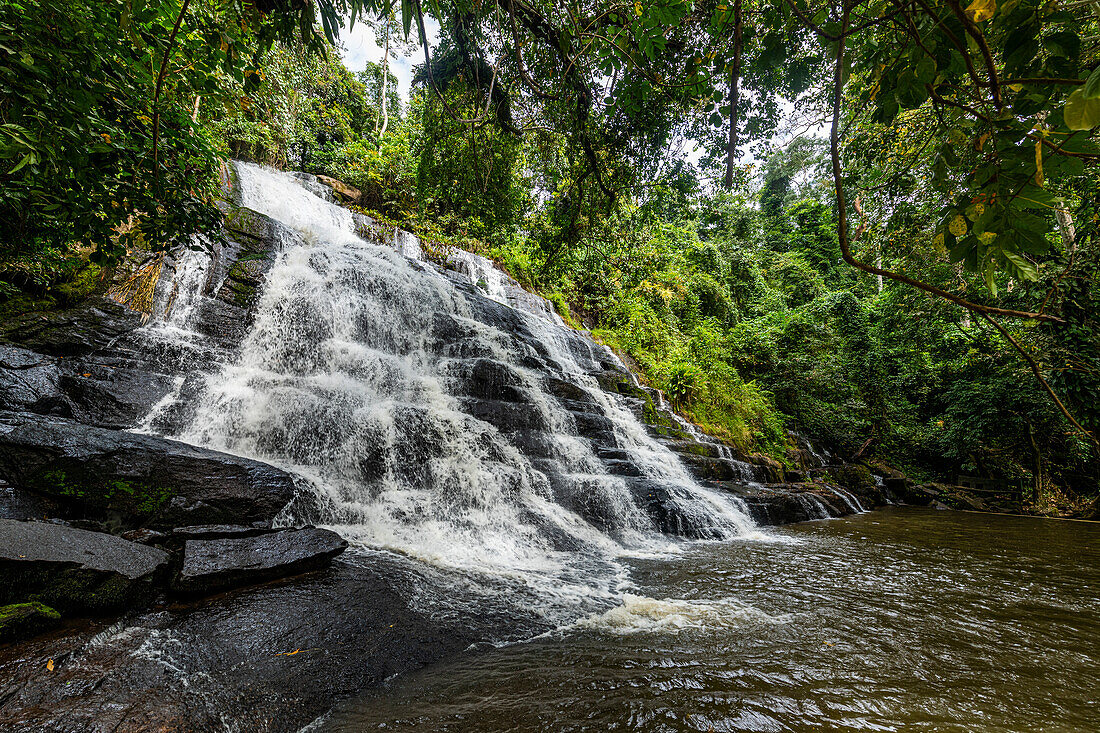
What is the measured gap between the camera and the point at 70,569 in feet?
8.84

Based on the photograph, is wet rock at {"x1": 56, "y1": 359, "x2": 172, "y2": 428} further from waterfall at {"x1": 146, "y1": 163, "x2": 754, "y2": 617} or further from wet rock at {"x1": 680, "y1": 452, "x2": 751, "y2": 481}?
wet rock at {"x1": 680, "y1": 452, "x2": 751, "y2": 481}

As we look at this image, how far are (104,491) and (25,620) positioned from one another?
1.69 m

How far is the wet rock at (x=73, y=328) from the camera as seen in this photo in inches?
217

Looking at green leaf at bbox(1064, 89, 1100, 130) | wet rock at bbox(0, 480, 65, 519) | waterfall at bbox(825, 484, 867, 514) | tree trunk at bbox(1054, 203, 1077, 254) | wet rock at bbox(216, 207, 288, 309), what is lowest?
wet rock at bbox(0, 480, 65, 519)

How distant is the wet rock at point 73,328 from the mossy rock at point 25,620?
493 centimetres

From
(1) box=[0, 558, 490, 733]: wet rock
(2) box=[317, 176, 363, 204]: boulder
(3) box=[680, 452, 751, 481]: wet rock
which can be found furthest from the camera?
(2) box=[317, 176, 363, 204]: boulder

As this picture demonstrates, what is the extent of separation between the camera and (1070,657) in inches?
104

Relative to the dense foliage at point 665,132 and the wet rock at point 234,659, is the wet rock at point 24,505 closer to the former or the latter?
the wet rock at point 234,659

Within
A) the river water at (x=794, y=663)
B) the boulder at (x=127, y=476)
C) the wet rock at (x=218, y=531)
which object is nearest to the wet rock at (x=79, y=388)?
the boulder at (x=127, y=476)

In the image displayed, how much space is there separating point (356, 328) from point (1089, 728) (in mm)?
9972

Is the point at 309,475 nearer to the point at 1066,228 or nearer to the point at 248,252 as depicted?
the point at 248,252

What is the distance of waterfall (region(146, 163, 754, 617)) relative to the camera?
16.5 ft

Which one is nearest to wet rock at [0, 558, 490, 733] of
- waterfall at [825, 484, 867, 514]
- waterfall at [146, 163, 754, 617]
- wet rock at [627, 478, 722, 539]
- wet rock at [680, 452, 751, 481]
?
waterfall at [146, 163, 754, 617]

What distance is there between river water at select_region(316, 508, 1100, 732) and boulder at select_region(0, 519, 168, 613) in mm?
1920
